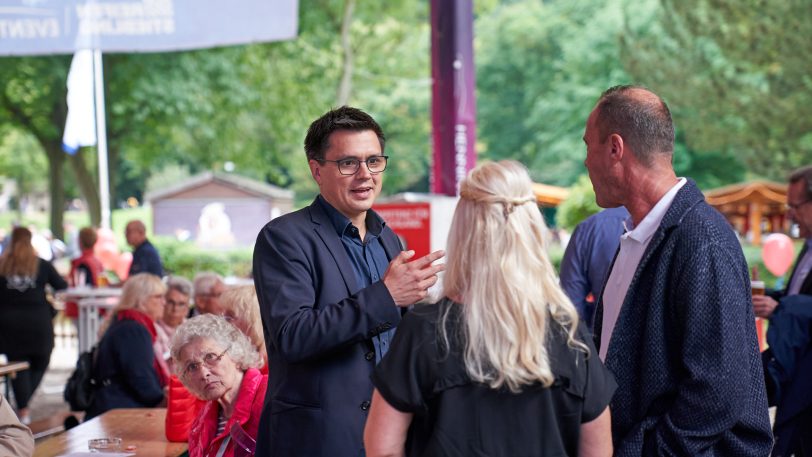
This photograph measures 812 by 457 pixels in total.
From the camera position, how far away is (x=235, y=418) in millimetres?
3643

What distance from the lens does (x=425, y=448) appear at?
212 cm

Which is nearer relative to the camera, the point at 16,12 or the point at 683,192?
the point at 683,192

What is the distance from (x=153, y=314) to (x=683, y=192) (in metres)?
4.29

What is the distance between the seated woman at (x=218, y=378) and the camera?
3684mm

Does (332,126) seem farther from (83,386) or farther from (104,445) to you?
(83,386)

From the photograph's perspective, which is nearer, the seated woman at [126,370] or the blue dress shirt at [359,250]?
the blue dress shirt at [359,250]

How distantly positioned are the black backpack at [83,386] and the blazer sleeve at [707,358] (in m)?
4.16

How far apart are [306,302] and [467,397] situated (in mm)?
749

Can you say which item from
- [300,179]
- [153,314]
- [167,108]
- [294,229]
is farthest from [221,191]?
[294,229]

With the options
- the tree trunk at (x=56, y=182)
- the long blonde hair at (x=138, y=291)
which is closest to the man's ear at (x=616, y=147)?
the long blonde hair at (x=138, y=291)

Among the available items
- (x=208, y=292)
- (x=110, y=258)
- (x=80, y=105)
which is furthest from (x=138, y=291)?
(x=110, y=258)

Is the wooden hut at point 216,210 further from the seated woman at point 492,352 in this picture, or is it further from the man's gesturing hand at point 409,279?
the seated woman at point 492,352

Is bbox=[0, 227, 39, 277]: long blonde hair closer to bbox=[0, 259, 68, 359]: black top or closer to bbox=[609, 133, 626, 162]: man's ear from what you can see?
bbox=[0, 259, 68, 359]: black top

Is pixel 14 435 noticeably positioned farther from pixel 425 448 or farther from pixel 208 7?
pixel 208 7
